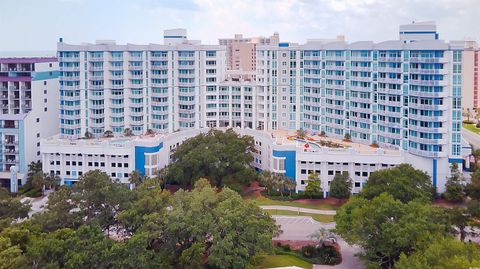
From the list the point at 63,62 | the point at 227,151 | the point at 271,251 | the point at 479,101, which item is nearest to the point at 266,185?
the point at 227,151

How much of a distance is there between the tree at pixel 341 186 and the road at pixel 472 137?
90.0 ft

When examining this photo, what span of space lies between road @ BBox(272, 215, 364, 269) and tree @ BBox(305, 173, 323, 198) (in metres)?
5.18

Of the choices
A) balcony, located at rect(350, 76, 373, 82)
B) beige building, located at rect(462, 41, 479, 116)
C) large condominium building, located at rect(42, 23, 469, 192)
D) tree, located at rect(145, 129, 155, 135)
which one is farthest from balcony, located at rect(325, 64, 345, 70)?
beige building, located at rect(462, 41, 479, 116)

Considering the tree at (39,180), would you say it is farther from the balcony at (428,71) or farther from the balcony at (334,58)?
the balcony at (428,71)

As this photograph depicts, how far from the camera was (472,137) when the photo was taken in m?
75.7

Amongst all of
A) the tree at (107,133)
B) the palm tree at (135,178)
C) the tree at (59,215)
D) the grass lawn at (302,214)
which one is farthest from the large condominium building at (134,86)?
the tree at (59,215)

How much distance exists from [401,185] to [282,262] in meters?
12.7

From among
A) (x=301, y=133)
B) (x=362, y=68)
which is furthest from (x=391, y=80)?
(x=301, y=133)

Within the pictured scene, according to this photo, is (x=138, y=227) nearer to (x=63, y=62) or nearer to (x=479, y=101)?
(x=63, y=62)

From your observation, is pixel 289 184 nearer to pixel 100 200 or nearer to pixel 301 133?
pixel 301 133

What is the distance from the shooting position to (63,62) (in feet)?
209

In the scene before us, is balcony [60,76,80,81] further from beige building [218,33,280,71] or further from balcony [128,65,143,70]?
beige building [218,33,280,71]

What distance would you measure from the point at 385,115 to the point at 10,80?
144ft

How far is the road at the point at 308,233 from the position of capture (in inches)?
1433
